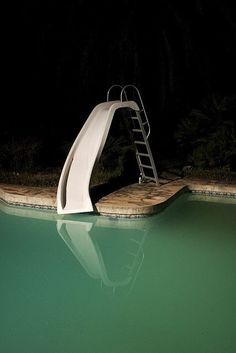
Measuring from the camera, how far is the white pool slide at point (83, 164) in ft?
20.0

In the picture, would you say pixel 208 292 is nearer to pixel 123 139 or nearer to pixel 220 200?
pixel 220 200

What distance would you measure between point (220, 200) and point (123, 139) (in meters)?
2.70

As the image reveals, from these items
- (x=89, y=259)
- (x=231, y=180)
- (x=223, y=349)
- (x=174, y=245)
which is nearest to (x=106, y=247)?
(x=89, y=259)

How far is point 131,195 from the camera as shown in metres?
6.79

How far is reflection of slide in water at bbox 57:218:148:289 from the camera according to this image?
4715mm

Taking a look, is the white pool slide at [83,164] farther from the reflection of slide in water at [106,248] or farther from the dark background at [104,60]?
the dark background at [104,60]

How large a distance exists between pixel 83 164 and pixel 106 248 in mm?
1421

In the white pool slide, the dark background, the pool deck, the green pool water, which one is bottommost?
the green pool water

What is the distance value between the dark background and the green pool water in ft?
12.4

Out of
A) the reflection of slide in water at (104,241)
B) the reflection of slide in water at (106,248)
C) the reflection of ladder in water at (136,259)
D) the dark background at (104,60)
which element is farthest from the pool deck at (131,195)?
the dark background at (104,60)

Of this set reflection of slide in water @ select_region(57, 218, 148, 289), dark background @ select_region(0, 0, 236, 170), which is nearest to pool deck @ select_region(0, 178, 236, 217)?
reflection of slide in water @ select_region(57, 218, 148, 289)

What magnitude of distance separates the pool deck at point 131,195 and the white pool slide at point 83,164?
0.29 m

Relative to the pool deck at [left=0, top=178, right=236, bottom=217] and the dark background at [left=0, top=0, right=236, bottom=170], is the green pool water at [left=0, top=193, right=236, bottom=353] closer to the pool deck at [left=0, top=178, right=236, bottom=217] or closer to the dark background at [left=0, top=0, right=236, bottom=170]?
the pool deck at [left=0, top=178, right=236, bottom=217]

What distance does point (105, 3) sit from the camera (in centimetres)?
1032
